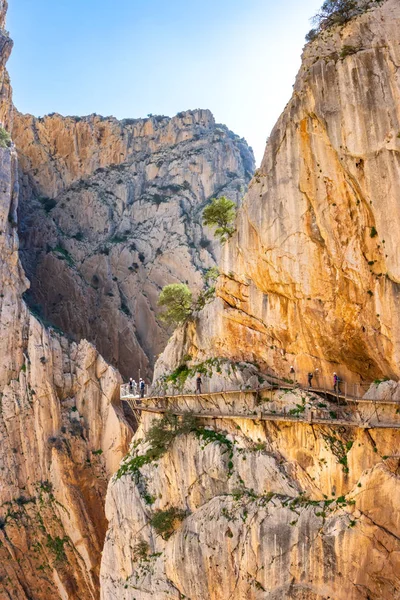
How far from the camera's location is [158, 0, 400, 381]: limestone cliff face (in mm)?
25609

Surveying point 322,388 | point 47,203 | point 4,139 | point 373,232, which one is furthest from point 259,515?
point 47,203

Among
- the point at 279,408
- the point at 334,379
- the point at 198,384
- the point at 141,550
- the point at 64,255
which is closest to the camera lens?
the point at 334,379

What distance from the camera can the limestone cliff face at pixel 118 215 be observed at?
60812mm

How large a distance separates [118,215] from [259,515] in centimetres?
4935

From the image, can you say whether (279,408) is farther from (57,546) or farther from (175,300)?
(57,546)

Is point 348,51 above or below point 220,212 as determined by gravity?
above

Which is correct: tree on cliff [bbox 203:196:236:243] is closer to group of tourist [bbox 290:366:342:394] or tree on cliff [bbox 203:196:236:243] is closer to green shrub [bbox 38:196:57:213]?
group of tourist [bbox 290:366:342:394]

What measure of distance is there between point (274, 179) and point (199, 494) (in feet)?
59.6

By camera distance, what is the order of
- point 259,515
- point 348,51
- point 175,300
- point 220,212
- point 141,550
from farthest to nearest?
point 175,300 < point 220,212 < point 141,550 < point 259,515 < point 348,51

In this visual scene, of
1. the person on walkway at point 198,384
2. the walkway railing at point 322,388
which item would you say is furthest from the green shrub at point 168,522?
the walkway railing at point 322,388

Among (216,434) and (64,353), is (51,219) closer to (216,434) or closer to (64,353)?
(64,353)

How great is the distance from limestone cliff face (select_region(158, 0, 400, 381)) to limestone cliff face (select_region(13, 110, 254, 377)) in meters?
27.6

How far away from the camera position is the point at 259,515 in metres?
27.3

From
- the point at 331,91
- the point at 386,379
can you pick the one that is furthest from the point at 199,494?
the point at 331,91
